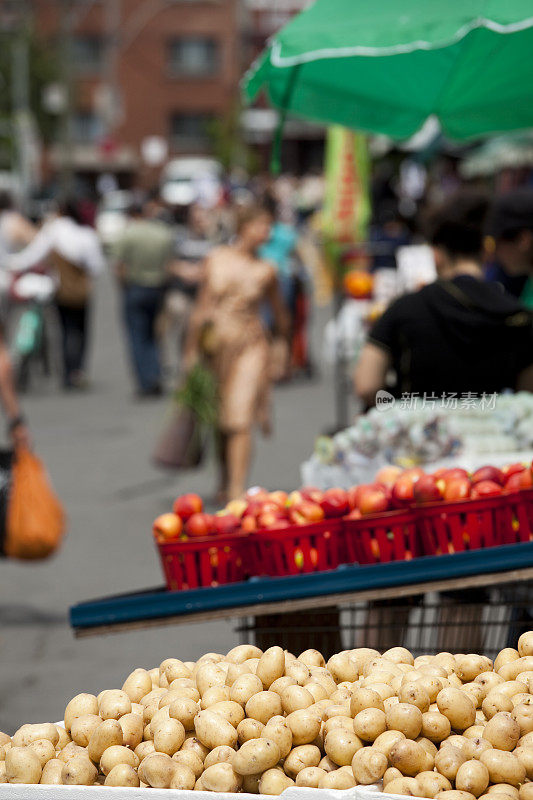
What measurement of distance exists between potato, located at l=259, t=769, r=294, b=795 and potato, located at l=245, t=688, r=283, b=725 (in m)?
0.17

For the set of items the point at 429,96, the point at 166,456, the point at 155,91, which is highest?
the point at 155,91

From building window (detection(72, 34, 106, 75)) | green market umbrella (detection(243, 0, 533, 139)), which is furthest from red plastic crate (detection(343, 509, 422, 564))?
building window (detection(72, 34, 106, 75))

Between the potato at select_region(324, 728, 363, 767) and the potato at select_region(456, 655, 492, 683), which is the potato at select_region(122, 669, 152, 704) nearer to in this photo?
the potato at select_region(324, 728, 363, 767)

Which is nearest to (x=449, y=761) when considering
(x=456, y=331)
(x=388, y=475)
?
(x=388, y=475)

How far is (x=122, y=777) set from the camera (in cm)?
271

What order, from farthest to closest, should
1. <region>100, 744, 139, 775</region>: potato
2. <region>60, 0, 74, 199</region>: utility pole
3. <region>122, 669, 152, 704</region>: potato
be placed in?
<region>60, 0, 74, 199</region>: utility pole, <region>122, 669, 152, 704</region>: potato, <region>100, 744, 139, 775</region>: potato

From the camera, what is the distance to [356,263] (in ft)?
40.1

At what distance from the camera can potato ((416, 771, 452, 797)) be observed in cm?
253

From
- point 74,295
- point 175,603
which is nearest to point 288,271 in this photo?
point 74,295

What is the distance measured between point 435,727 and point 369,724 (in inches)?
5.6

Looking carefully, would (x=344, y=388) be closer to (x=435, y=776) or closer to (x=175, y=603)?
(x=175, y=603)

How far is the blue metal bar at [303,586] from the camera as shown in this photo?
3549 millimetres

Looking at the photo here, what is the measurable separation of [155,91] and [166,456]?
61.5 meters

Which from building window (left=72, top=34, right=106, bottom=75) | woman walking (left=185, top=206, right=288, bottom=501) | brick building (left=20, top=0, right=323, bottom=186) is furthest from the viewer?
building window (left=72, top=34, right=106, bottom=75)
